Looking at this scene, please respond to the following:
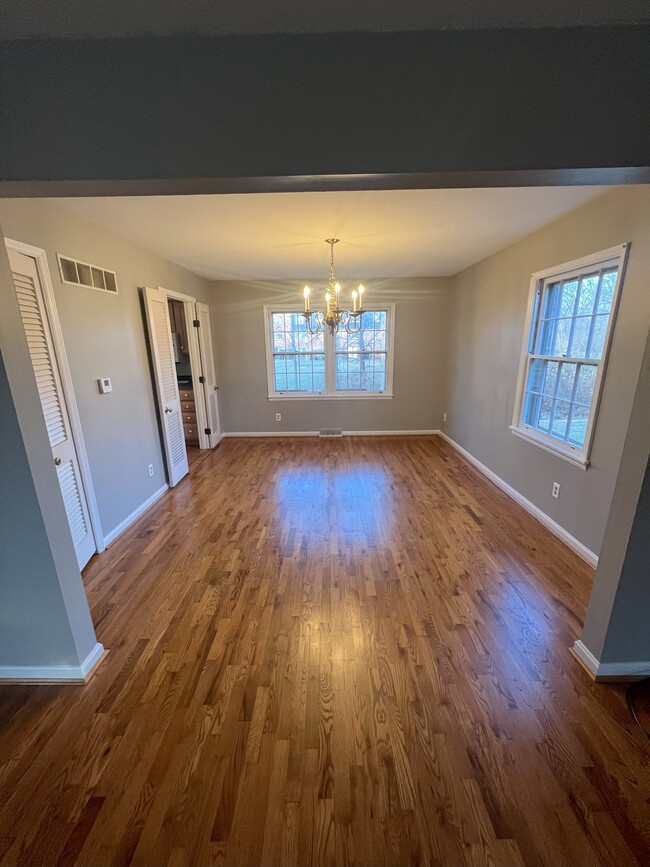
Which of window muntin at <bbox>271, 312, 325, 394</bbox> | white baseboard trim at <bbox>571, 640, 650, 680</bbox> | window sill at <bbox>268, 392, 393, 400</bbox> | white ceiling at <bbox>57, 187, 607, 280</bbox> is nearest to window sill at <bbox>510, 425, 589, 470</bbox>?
white baseboard trim at <bbox>571, 640, 650, 680</bbox>

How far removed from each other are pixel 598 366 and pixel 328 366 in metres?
3.59

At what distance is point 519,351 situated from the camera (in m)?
3.17

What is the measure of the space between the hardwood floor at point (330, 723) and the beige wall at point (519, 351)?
543 millimetres

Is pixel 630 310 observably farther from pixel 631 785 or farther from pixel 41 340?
pixel 41 340

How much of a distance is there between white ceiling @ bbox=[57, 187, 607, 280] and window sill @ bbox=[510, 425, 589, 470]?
1.75m

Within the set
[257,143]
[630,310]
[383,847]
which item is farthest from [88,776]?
[630,310]

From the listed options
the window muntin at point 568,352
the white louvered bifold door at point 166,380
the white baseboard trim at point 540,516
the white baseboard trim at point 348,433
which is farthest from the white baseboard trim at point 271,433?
the window muntin at point 568,352

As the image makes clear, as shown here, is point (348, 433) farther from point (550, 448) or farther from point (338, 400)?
point (550, 448)

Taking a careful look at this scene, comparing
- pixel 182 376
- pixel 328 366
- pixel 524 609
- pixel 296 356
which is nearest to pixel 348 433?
pixel 328 366

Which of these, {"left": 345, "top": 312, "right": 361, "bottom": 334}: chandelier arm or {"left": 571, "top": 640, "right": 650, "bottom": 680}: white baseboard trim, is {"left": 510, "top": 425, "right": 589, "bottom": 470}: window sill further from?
{"left": 345, "top": 312, "right": 361, "bottom": 334}: chandelier arm

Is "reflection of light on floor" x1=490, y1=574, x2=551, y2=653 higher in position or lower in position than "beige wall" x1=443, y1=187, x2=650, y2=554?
lower

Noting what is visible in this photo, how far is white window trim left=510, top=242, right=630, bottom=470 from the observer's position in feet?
6.82

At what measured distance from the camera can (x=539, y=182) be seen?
113 centimetres

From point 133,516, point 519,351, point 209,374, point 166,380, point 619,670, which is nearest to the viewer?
point 619,670
